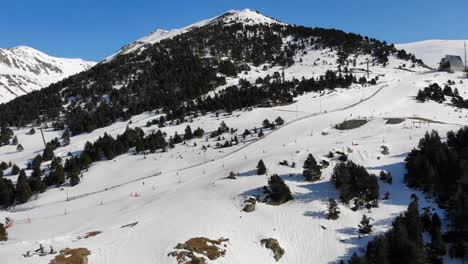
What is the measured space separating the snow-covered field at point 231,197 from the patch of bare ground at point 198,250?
55cm

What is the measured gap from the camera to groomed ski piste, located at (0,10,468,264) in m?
29.0

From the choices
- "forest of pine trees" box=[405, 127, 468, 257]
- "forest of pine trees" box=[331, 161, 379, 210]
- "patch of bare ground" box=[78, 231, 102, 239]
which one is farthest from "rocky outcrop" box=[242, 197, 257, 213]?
"forest of pine trees" box=[405, 127, 468, 257]

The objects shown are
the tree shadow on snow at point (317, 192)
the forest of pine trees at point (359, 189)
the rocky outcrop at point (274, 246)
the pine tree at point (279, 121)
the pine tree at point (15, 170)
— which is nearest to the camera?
the rocky outcrop at point (274, 246)

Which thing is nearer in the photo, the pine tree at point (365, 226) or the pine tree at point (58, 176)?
the pine tree at point (365, 226)

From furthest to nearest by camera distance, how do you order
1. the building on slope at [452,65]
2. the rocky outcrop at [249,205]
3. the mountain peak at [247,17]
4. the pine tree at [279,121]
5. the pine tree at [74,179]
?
the mountain peak at [247,17] < the building on slope at [452,65] < the pine tree at [279,121] < the pine tree at [74,179] < the rocky outcrop at [249,205]

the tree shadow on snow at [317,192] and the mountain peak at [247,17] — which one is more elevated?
the mountain peak at [247,17]

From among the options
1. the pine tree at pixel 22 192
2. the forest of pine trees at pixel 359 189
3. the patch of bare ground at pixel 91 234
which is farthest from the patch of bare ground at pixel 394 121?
the pine tree at pixel 22 192

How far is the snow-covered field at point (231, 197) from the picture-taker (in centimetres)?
2898

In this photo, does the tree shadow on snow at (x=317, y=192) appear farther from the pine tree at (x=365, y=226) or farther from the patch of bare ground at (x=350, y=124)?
the patch of bare ground at (x=350, y=124)

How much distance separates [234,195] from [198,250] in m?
9.52

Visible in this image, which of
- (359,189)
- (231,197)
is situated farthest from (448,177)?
(231,197)

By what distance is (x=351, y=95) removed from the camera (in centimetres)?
7988

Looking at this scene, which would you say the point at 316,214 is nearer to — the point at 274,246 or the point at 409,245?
the point at 274,246

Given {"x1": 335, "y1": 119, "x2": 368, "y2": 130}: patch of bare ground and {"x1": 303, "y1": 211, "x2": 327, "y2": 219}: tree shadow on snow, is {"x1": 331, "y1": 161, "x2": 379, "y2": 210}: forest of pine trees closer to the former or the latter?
{"x1": 303, "y1": 211, "x2": 327, "y2": 219}: tree shadow on snow
